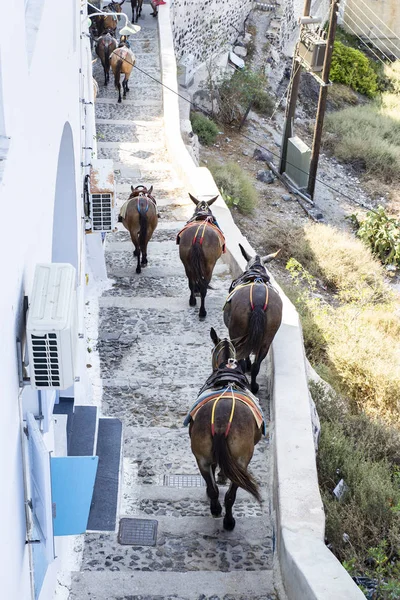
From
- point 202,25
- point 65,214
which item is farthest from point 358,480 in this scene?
point 202,25

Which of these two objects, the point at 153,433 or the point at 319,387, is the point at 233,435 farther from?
the point at 319,387

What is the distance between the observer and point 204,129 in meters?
19.3

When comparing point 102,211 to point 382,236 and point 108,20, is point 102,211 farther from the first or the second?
point 108,20

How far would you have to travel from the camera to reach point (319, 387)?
865cm

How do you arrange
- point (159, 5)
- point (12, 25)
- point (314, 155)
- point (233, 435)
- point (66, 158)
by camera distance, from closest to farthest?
1. point (12, 25)
2. point (233, 435)
3. point (66, 158)
4. point (314, 155)
5. point (159, 5)

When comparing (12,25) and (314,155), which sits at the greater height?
(12,25)

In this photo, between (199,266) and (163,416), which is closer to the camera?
(163,416)

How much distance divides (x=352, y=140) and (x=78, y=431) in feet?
53.1

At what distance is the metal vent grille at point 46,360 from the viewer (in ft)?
12.1

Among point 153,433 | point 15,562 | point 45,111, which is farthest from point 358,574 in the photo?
point 45,111

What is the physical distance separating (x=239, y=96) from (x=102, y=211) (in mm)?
13178

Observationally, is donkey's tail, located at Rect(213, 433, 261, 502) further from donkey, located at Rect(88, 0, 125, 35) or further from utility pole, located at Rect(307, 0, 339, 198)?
donkey, located at Rect(88, 0, 125, 35)

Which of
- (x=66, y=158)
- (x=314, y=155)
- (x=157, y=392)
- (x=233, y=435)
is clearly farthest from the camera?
(x=314, y=155)

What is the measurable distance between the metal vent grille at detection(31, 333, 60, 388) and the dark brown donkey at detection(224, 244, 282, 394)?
3.92 metres
